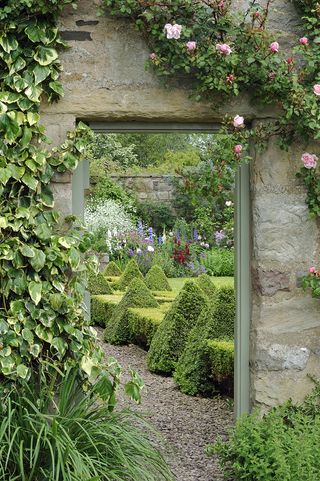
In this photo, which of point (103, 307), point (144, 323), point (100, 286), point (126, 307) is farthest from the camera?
point (100, 286)

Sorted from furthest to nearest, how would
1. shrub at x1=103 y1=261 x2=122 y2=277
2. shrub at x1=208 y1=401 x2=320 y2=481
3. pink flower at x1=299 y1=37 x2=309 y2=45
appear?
shrub at x1=103 y1=261 x2=122 y2=277 → pink flower at x1=299 y1=37 x2=309 y2=45 → shrub at x1=208 y1=401 x2=320 y2=481

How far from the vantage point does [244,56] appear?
4.23 metres

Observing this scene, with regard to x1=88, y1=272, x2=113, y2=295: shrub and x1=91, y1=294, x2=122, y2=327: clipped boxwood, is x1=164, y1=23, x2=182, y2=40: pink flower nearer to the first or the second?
x1=91, y1=294, x2=122, y2=327: clipped boxwood

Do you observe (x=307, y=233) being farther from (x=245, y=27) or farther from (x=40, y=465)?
(x=40, y=465)

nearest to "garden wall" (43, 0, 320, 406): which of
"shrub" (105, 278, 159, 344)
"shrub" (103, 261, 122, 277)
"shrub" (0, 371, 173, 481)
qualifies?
"shrub" (0, 371, 173, 481)

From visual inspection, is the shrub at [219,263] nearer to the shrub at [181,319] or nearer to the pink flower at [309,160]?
the shrub at [181,319]

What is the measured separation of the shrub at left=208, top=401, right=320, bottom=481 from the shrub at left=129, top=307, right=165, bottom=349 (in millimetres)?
3650

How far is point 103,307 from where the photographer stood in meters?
9.83

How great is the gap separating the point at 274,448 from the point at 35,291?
4.35 ft

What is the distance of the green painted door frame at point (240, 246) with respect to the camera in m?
4.44

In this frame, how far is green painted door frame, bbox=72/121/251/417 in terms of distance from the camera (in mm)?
4441

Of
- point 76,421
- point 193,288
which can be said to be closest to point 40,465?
point 76,421

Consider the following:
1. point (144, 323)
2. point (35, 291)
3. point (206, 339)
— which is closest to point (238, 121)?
point (35, 291)

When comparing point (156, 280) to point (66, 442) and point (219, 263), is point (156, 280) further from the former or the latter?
point (66, 442)
